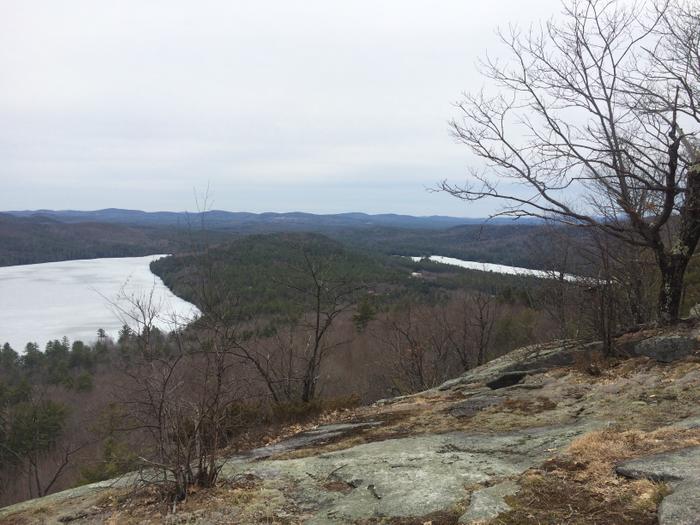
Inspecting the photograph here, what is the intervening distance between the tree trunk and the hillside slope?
0.48 metres

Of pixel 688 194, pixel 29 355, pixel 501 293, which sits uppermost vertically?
pixel 688 194

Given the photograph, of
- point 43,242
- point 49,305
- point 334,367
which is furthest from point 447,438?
point 43,242

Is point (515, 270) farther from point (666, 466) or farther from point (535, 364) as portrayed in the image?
point (666, 466)

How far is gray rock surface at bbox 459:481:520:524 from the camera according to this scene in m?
3.73

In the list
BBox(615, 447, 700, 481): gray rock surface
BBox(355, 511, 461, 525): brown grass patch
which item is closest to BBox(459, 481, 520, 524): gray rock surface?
BBox(355, 511, 461, 525): brown grass patch

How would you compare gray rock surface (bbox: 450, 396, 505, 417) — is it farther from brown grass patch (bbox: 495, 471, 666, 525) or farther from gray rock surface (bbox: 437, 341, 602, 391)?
brown grass patch (bbox: 495, 471, 666, 525)

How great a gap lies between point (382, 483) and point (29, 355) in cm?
7246

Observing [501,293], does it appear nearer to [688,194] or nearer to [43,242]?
[688,194]

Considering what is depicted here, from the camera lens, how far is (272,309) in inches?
2687

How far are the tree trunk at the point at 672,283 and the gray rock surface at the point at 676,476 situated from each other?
202 inches

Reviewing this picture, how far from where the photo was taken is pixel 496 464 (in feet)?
17.0

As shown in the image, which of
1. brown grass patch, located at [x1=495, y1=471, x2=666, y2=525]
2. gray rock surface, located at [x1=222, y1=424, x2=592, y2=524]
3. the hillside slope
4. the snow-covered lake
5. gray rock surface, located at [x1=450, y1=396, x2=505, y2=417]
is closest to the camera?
brown grass patch, located at [x1=495, y1=471, x2=666, y2=525]

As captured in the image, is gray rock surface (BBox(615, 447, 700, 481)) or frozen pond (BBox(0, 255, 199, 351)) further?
frozen pond (BBox(0, 255, 199, 351))

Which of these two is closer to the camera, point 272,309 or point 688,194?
point 688,194
